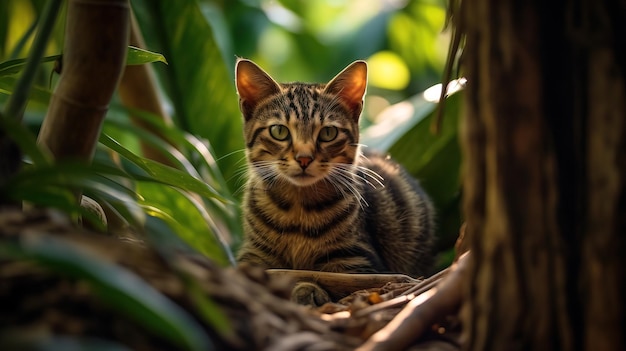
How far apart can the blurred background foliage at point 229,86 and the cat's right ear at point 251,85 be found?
0.46 feet

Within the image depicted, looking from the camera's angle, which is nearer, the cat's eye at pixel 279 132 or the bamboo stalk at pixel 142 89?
the cat's eye at pixel 279 132

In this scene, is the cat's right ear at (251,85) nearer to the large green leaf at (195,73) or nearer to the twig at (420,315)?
the large green leaf at (195,73)

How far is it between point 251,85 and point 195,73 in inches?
17.2

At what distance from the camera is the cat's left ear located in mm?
1960

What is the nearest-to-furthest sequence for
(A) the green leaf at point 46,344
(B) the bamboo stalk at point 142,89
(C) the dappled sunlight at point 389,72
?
(A) the green leaf at point 46,344 → (B) the bamboo stalk at point 142,89 → (C) the dappled sunlight at point 389,72

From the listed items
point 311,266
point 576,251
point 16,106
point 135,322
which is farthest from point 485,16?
point 311,266

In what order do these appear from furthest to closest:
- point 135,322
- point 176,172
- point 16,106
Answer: point 176,172, point 16,106, point 135,322

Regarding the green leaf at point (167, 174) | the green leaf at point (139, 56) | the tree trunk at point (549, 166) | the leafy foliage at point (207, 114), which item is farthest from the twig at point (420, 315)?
the green leaf at point (139, 56)

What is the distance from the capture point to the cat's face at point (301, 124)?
1804 millimetres

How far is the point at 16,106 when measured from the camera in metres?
0.90

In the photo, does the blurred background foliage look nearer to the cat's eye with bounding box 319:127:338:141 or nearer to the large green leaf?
the large green leaf

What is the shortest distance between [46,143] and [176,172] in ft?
0.85

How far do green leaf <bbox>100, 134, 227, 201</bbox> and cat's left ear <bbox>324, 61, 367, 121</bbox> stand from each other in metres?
0.79

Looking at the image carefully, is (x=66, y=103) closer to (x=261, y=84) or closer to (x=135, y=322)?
(x=135, y=322)
